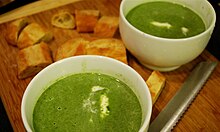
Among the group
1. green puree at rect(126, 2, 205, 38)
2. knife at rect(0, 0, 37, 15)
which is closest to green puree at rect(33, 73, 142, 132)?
green puree at rect(126, 2, 205, 38)

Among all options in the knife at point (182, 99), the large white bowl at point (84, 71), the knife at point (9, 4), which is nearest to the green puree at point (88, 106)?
the large white bowl at point (84, 71)

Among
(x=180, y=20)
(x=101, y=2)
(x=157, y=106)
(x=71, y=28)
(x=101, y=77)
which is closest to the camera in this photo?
(x=101, y=77)

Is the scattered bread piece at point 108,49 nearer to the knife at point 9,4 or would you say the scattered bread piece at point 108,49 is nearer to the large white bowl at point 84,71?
the large white bowl at point 84,71

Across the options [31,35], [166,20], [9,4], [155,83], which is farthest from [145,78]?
[9,4]

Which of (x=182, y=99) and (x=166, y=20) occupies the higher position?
(x=166, y=20)

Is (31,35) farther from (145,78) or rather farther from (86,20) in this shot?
(145,78)

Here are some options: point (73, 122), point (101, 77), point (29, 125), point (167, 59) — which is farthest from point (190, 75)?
point (29, 125)

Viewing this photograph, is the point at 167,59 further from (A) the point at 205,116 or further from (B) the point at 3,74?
(B) the point at 3,74
